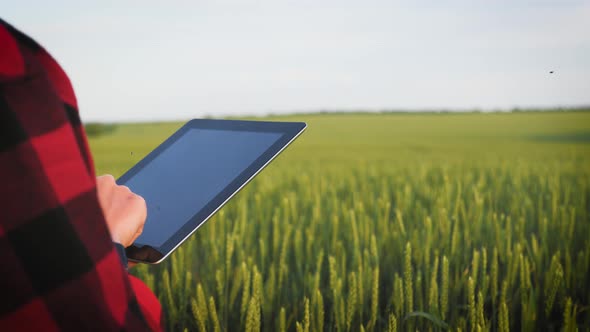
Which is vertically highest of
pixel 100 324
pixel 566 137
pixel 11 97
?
pixel 11 97

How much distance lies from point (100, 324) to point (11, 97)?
7.4 inches

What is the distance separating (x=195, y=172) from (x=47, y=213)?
44 centimetres

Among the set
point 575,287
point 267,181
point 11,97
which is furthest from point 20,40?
point 267,181

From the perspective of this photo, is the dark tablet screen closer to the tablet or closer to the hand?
the tablet

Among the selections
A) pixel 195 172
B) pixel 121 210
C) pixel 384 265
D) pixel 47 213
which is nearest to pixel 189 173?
pixel 195 172

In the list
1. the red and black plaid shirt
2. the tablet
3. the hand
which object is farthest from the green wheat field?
the red and black plaid shirt

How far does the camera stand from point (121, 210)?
633 millimetres

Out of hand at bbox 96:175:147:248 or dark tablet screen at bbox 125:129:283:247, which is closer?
hand at bbox 96:175:147:248

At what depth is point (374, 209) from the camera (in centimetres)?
259

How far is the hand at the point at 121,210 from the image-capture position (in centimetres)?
62

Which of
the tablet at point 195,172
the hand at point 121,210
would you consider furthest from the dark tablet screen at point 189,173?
the hand at point 121,210

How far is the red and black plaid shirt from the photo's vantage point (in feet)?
1.50

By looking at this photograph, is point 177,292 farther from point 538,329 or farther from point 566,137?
point 566,137

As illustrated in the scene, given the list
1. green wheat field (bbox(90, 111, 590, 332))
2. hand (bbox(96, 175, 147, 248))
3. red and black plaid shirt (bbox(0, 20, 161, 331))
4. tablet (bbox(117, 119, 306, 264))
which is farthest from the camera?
green wheat field (bbox(90, 111, 590, 332))
